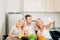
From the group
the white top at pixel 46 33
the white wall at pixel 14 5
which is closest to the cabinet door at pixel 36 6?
the white wall at pixel 14 5

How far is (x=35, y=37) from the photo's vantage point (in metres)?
2.70

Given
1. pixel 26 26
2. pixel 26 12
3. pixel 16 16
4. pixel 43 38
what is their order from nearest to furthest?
pixel 43 38 → pixel 26 26 → pixel 16 16 → pixel 26 12

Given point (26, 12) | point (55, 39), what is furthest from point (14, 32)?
point (26, 12)

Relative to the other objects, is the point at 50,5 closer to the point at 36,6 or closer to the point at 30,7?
the point at 36,6

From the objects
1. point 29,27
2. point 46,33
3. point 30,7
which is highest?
point 30,7

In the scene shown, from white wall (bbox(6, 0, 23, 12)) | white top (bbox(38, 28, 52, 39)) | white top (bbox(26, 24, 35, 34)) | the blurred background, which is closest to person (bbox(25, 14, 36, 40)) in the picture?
white top (bbox(26, 24, 35, 34))

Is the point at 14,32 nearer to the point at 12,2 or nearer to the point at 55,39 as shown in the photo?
the point at 55,39

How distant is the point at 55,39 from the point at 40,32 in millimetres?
392

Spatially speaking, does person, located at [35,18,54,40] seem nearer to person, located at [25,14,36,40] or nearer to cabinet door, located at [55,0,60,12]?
person, located at [25,14,36,40]

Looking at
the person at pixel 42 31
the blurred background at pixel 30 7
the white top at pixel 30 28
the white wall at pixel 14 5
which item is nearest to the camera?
the person at pixel 42 31

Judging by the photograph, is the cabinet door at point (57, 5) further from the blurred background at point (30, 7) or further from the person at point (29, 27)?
the person at point (29, 27)

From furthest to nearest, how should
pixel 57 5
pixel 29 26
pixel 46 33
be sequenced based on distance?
pixel 57 5 → pixel 29 26 → pixel 46 33

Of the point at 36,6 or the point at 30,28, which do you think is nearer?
the point at 30,28

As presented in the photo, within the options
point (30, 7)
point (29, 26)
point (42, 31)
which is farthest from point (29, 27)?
point (30, 7)
